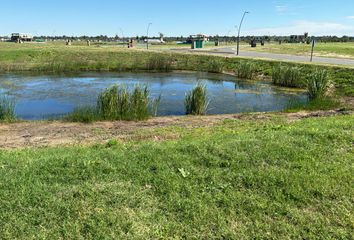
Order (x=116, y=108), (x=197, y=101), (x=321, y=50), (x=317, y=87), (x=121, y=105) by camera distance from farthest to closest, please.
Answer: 1. (x=321, y=50)
2. (x=317, y=87)
3. (x=197, y=101)
4. (x=121, y=105)
5. (x=116, y=108)

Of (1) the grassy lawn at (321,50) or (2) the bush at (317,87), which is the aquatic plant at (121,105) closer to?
(2) the bush at (317,87)

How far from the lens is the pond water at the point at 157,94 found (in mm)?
17016

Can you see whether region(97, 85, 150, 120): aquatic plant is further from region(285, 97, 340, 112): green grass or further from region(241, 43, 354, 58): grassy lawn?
region(241, 43, 354, 58): grassy lawn

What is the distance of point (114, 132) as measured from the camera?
10109 mm

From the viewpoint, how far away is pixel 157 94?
21281 mm

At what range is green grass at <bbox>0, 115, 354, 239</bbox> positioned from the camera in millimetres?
4078

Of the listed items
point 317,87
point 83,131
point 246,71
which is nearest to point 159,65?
point 246,71

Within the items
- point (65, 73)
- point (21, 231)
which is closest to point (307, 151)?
point (21, 231)

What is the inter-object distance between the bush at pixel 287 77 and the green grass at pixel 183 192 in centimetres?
1825

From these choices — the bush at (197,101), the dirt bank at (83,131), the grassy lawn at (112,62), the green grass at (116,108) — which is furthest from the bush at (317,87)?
the grassy lawn at (112,62)

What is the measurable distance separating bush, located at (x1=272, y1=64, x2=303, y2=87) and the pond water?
772 millimetres

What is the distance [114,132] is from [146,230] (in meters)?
6.26

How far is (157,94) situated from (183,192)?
1659cm

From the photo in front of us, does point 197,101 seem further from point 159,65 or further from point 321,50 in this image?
point 321,50
